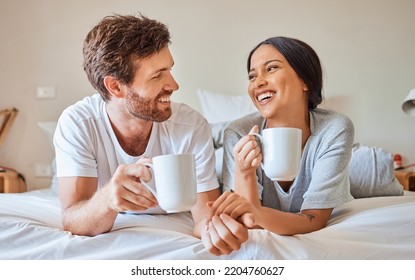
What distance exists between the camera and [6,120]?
2.82ft

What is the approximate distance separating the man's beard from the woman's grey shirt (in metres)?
0.13

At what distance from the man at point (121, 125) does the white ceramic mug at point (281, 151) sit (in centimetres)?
12

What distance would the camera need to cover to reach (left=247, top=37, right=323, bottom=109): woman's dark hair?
0.77 meters

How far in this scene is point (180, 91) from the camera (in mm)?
866

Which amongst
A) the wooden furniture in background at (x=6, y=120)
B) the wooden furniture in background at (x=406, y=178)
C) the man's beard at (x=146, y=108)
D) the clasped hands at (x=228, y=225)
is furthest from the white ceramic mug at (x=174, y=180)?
the wooden furniture in background at (x=406, y=178)

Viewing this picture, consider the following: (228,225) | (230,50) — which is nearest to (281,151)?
(228,225)

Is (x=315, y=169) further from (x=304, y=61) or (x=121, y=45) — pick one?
(x=121, y=45)

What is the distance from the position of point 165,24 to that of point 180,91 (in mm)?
140

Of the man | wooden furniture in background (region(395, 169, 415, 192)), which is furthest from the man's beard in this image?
wooden furniture in background (region(395, 169, 415, 192))

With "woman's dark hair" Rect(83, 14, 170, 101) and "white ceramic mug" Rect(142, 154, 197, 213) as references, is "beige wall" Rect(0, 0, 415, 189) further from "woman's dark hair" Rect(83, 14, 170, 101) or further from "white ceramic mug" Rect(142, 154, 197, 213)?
"white ceramic mug" Rect(142, 154, 197, 213)

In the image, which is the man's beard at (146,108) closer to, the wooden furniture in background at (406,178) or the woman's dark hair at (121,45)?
the woman's dark hair at (121,45)

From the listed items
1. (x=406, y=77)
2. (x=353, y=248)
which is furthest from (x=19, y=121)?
(x=406, y=77)
